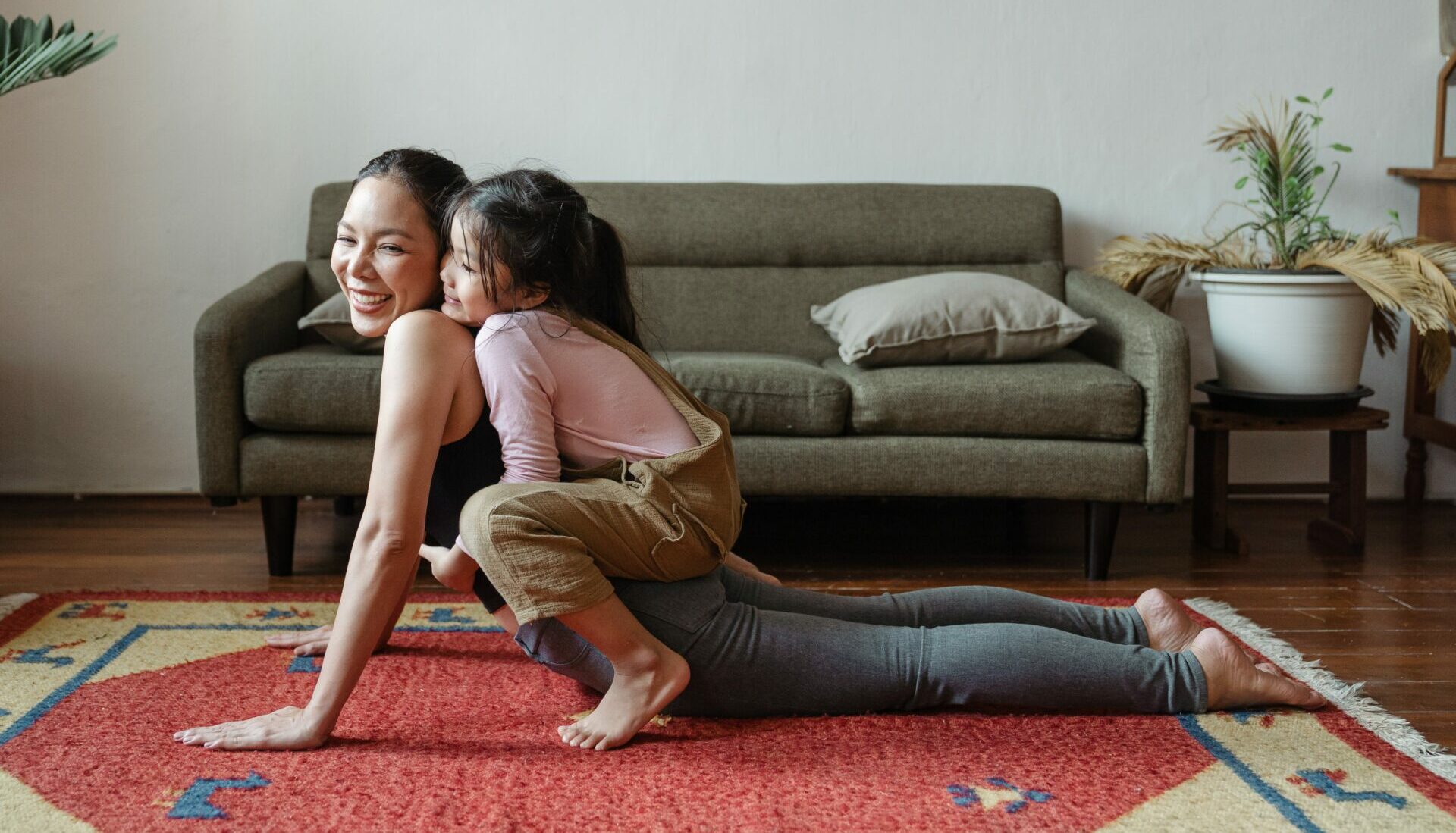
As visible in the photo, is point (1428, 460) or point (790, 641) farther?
point (1428, 460)

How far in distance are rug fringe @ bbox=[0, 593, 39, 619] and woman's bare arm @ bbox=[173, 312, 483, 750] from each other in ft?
2.64

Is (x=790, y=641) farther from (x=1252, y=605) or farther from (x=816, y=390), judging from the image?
(x=1252, y=605)

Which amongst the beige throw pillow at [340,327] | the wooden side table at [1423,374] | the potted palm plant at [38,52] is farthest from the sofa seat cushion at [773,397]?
the wooden side table at [1423,374]

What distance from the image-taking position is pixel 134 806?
4.53 ft

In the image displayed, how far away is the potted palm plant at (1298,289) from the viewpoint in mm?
2617

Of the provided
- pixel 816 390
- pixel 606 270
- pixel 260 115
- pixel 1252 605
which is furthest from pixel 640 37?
pixel 1252 605

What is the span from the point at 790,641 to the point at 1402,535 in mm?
1979

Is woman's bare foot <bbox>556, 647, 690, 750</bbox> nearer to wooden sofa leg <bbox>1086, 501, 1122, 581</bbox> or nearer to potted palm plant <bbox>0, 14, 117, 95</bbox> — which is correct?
wooden sofa leg <bbox>1086, 501, 1122, 581</bbox>

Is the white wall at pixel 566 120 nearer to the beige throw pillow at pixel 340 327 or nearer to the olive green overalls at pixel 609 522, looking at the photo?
the beige throw pillow at pixel 340 327

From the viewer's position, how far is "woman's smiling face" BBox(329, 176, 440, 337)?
1.59 m

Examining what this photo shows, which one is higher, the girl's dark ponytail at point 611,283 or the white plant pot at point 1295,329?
the girl's dark ponytail at point 611,283

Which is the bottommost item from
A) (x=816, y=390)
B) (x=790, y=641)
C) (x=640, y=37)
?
(x=790, y=641)

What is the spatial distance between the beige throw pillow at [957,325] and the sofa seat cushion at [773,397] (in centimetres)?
18

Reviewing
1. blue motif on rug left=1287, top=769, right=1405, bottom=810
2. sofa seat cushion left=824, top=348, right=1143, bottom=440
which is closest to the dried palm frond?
sofa seat cushion left=824, top=348, right=1143, bottom=440
